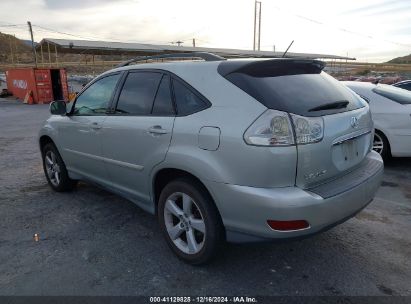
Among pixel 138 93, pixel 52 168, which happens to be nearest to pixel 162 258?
pixel 138 93

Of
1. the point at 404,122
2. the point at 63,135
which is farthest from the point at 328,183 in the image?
the point at 404,122

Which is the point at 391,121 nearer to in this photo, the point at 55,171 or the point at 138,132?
the point at 138,132

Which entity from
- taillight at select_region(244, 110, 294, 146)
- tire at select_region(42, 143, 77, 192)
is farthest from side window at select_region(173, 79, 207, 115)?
tire at select_region(42, 143, 77, 192)

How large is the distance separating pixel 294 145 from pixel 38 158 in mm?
6302

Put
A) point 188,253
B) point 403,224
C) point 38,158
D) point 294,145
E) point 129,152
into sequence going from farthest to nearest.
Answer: point 38,158, point 403,224, point 129,152, point 188,253, point 294,145

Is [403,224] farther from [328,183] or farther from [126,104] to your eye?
[126,104]

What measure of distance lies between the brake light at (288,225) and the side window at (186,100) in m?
1.03

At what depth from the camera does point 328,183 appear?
2.84m

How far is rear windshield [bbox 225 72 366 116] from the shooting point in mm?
2721

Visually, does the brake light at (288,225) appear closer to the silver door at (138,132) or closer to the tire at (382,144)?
the silver door at (138,132)

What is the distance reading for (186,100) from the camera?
312 centimetres

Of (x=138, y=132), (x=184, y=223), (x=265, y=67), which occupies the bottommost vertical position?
(x=184, y=223)

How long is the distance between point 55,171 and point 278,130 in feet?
12.2

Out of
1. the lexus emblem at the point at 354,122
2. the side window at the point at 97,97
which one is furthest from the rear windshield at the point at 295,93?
the side window at the point at 97,97
